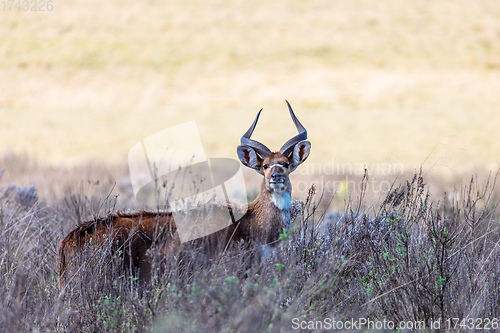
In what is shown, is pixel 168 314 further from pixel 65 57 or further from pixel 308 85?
pixel 65 57

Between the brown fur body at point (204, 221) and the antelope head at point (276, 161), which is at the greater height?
the antelope head at point (276, 161)

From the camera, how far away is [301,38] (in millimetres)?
46750

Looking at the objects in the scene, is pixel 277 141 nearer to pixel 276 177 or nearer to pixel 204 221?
pixel 276 177

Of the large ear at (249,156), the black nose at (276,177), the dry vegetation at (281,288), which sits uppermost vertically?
the large ear at (249,156)

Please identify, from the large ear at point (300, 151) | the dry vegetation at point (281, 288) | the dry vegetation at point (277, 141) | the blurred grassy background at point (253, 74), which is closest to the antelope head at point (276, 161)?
the large ear at point (300, 151)

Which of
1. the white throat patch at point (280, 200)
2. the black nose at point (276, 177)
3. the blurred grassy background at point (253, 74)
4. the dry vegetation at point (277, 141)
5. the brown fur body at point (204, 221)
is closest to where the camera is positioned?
the dry vegetation at point (277, 141)

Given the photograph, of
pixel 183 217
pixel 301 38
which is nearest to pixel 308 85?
pixel 301 38

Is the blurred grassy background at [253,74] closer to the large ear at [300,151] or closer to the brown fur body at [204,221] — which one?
the large ear at [300,151]

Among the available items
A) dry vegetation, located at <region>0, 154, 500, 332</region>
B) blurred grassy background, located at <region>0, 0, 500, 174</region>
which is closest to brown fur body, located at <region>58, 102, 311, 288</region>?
dry vegetation, located at <region>0, 154, 500, 332</region>

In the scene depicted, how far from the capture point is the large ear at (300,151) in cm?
668

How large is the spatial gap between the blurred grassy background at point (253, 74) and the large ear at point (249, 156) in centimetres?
1689

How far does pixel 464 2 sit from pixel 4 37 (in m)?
36.2

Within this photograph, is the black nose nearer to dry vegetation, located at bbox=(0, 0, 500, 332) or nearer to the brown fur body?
the brown fur body

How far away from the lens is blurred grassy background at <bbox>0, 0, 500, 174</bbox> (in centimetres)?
2884
